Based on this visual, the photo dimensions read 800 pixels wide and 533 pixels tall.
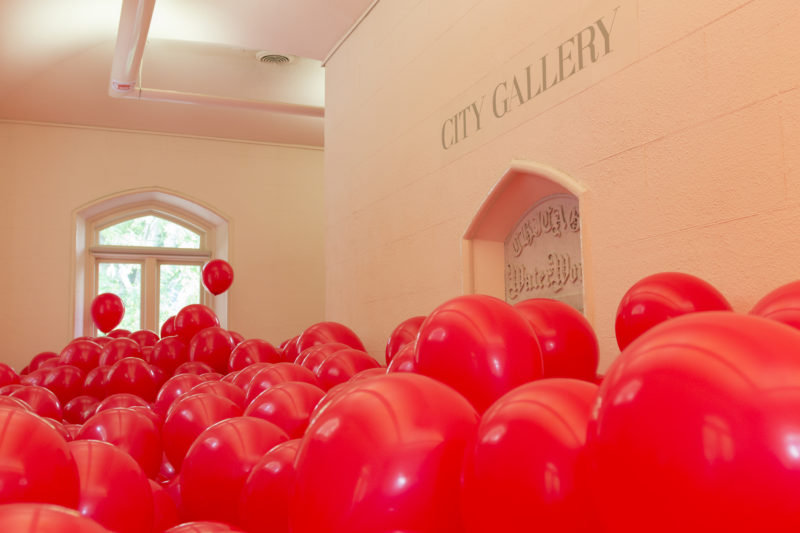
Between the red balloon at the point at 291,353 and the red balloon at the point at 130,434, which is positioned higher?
the red balloon at the point at 291,353

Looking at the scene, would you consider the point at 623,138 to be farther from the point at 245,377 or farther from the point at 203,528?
the point at 203,528

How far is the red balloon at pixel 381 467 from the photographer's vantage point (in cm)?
Answer: 63

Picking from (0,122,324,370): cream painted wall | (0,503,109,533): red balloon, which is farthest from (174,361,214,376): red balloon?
(0,122,324,370): cream painted wall

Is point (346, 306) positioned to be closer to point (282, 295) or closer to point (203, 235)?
point (282, 295)

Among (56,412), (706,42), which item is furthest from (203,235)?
(706,42)

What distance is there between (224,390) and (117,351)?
138 cm

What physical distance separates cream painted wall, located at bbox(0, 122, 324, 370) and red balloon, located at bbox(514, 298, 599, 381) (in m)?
6.20

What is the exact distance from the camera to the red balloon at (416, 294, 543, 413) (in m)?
0.97

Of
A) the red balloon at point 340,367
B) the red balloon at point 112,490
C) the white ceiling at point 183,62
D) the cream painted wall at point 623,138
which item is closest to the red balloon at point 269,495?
the red balloon at point 112,490

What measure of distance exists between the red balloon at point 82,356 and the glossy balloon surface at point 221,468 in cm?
203

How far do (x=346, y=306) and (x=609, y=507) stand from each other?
4.33 metres

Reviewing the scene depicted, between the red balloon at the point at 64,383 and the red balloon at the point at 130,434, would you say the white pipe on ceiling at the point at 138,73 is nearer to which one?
the red balloon at the point at 64,383

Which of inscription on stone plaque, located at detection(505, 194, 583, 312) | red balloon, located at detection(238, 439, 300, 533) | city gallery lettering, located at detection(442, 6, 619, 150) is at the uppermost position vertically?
city gallery lettering, located at detection(442, 6, 619, 150)

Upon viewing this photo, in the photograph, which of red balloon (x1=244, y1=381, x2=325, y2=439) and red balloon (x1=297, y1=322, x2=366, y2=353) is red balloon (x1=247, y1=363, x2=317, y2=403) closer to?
red balloon (x1=244, y1=381, x2=325, y2=439)
